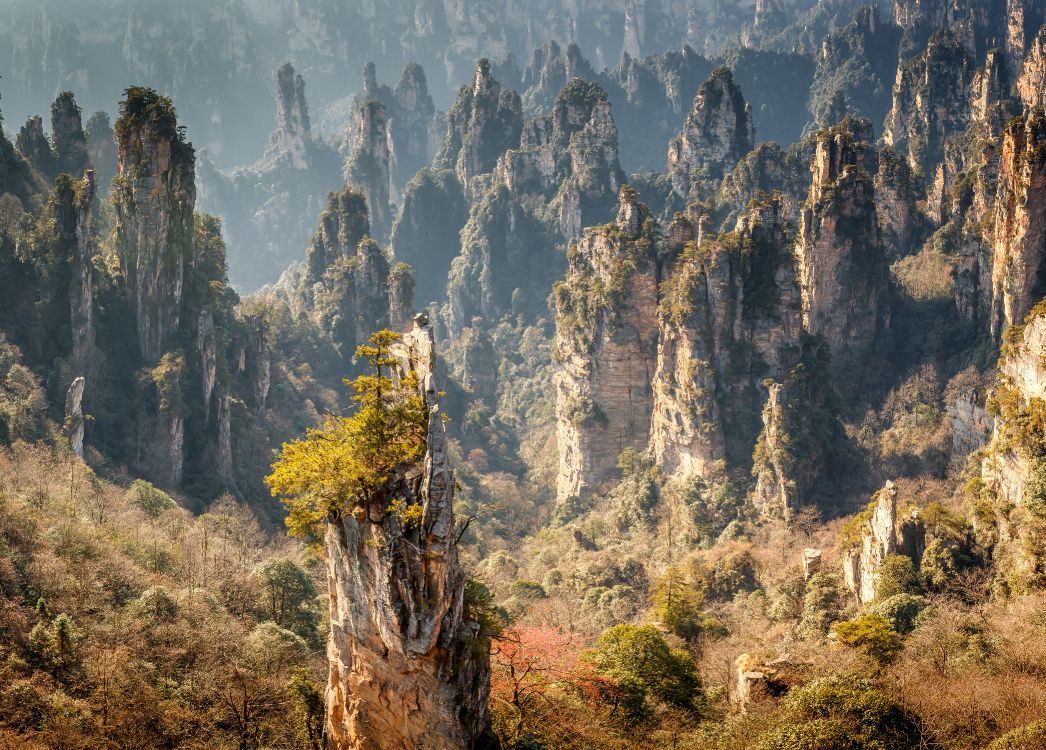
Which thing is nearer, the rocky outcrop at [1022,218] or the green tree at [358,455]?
the green tree at [358,455]

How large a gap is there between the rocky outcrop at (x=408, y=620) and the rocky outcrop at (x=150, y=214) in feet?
157

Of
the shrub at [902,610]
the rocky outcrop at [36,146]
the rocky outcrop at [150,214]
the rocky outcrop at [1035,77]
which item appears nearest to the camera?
the shrub at [902,610]

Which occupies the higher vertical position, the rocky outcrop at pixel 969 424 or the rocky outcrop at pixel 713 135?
the rocky outcrop at pixel 713 135


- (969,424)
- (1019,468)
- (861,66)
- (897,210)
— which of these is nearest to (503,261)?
(897,210)

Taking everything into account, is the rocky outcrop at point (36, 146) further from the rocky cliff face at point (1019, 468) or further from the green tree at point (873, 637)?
the rocky cliff face at point (1019, 468)

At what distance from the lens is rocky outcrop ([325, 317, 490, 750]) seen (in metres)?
23.5

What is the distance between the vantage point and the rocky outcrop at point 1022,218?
197ft

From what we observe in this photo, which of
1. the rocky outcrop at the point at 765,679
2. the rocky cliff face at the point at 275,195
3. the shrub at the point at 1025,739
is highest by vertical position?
the rocky cliff face at the point at 275,195

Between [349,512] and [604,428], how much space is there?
5391 cm

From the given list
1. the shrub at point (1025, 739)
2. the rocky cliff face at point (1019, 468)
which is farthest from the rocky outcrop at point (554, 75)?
the shrub at point (1025, 739)

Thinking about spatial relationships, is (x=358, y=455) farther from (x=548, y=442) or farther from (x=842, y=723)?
(x=548, y=442)

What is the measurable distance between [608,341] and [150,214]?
1290 inches

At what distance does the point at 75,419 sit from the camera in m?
56.2

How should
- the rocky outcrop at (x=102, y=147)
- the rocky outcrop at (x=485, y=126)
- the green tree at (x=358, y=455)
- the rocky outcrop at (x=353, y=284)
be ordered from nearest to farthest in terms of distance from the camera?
the green tree at (x=358, y=455) → the rocky outcrop at (x=353, y=284) → the rocky outcrop at (x=102, y=147) → the rocky outcrop at (x=485, y=126)
